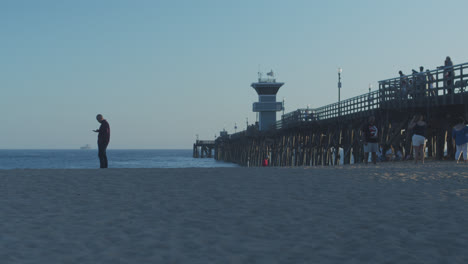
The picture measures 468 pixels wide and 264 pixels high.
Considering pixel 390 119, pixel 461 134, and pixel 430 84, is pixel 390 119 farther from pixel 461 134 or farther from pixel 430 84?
pixel 461 134

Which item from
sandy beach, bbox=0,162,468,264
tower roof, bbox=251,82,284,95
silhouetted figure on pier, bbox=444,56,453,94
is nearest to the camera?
sandy beach, bbox=0,162,468,264

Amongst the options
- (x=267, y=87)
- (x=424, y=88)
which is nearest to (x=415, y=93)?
(x=424, y=88)

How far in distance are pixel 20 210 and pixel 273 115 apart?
2327 inches

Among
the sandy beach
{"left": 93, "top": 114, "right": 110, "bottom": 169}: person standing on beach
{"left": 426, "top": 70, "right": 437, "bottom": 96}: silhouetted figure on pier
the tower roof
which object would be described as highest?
the tower roof

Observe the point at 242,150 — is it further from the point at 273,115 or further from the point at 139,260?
the point at 139,260

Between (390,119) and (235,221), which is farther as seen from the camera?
(390,119)

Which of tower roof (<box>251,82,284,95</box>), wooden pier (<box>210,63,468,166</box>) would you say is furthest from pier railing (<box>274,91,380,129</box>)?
tower roof (<box>251,82,284,95</box>)

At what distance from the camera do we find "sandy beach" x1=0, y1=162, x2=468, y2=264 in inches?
186

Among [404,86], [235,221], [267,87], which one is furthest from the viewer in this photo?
[267,87]

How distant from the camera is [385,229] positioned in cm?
568

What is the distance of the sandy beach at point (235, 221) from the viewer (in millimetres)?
4723

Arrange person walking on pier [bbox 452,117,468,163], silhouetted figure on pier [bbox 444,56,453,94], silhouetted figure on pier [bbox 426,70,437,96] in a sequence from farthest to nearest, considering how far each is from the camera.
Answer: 1. silhouetted figure on pier [bbox 426,70,437,96]
2. silhouetted figure on pier [bbox 444,56,453,94]
3. person walking on pier [bbox 452,117,468,163]

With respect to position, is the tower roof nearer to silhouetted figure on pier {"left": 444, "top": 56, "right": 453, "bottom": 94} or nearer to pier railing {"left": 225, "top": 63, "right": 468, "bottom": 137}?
pier railing {"left": 225, "top": 63, "right": 468, "bottom": 137}

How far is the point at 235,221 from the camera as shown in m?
6.24
